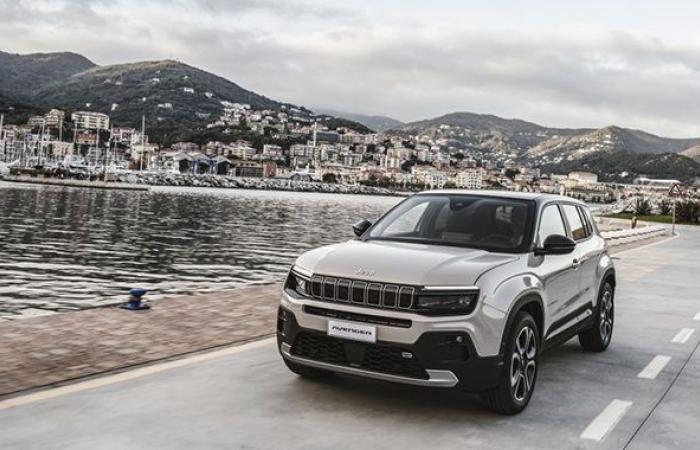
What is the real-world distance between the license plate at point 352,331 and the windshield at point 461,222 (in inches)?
51.3

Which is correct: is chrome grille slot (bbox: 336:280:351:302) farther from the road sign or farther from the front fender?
the road sign

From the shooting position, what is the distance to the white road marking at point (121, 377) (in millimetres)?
5512

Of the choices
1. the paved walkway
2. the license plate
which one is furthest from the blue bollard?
the license plate

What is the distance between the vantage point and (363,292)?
5.30 metres

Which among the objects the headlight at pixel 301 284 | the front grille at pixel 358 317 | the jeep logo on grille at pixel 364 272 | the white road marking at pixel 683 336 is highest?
the jeep logo on grille at pixel 364 272

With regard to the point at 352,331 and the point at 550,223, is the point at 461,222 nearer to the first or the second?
the point at 550,223

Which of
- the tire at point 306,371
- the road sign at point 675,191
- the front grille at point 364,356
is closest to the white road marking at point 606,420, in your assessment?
the front grille at point 364,356

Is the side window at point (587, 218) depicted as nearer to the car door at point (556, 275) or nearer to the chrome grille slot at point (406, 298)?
the car door at point (556, 275)

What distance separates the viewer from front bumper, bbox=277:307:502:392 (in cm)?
512

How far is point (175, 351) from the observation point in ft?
24.2

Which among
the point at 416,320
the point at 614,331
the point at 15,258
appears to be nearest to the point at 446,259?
the point at 416,320

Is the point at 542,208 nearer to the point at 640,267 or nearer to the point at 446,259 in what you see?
the point at 446,259

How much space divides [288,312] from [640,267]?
587 inches

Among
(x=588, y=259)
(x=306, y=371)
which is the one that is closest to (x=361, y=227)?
(x=306, y=371)
